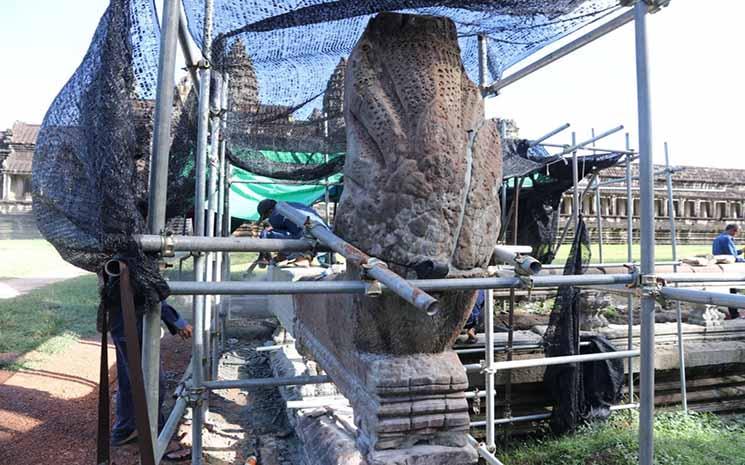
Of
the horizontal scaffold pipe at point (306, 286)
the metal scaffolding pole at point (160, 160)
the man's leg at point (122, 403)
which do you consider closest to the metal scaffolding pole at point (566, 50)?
the horizontal scaffold pipe at point (306, 286)

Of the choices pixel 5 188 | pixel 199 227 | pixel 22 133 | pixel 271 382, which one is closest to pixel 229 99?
pixel 199 227

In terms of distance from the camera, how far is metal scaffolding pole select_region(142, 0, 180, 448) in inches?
59.1

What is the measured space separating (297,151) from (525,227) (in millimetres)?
5855

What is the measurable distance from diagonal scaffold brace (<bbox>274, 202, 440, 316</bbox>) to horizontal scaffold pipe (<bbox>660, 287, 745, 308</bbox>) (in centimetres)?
91

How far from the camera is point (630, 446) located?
4.44 m

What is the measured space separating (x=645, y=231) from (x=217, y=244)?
159 centimetres

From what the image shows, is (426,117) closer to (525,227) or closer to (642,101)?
(642,101)

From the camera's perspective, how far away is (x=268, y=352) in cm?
647

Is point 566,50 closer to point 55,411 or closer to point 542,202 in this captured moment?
point 55,411

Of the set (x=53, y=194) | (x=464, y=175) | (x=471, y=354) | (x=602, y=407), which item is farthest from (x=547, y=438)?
(x=53, y=194)

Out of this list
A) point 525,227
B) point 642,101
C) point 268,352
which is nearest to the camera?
point 642,101

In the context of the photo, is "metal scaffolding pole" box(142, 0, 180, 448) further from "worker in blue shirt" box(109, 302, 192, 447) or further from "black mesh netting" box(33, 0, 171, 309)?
"worker in blue shirt" box(109, 302, 192, 447)

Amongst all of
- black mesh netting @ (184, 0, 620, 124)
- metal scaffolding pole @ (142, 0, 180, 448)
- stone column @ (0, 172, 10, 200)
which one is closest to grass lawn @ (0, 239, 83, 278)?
stone column @ (0, 172, 10, 200)

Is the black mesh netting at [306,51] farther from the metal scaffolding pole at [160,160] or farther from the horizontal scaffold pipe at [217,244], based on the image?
the horizontal scaffold pipe at [217,244]
